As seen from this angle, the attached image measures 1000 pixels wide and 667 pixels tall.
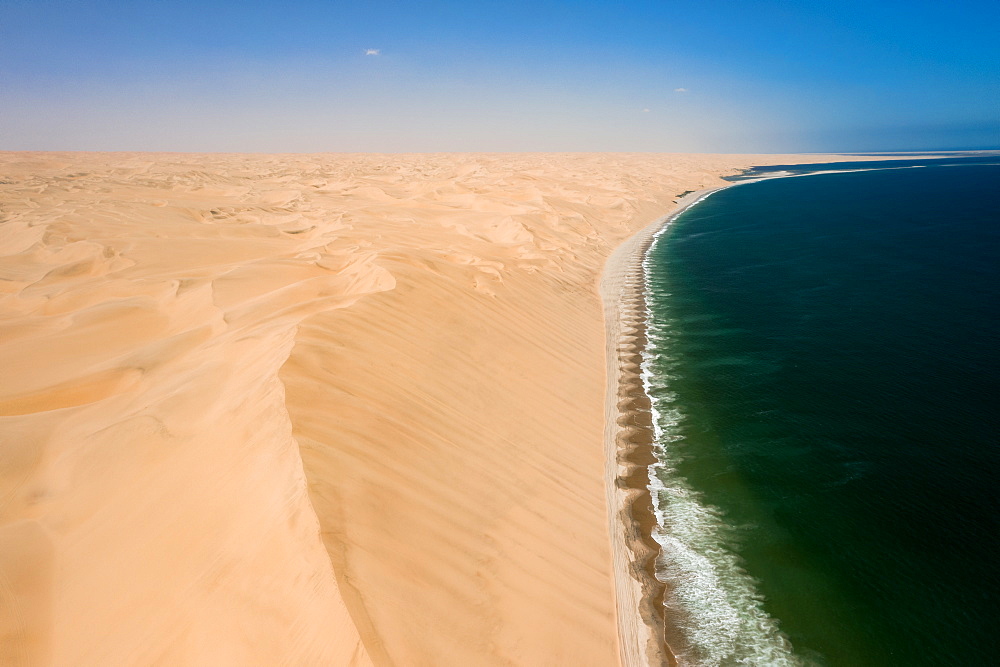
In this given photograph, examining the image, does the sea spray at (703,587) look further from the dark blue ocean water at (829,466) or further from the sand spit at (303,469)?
the sand spit at (303,469)

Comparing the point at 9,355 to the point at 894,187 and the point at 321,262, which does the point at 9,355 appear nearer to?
the point at 321,262

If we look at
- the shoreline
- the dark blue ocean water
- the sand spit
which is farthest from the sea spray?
the sand spit

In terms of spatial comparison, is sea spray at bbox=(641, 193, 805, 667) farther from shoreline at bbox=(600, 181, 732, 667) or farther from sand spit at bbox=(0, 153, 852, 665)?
sand spit at bbox=(0, 153, 852, 665)

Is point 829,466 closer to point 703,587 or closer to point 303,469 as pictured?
point 703,587

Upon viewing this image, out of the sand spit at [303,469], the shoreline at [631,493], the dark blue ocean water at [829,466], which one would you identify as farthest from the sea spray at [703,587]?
the sand spit at [303,469]

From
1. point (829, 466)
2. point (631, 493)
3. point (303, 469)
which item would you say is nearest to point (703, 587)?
point (631, 493)
